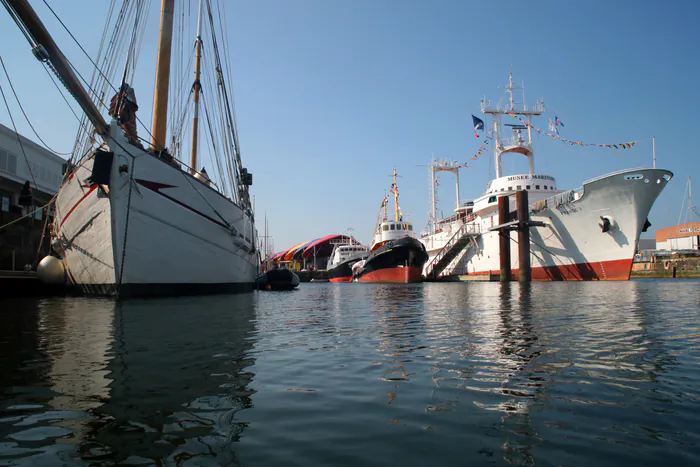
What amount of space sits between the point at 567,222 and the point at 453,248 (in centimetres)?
1519

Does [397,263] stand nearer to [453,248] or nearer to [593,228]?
[453,248]

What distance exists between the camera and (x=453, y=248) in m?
48.0

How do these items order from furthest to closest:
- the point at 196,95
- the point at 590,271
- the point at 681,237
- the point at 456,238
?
1. the point at 681,237
2. the point at 456,238
3. the point at 590,271
4. the point at 196,95

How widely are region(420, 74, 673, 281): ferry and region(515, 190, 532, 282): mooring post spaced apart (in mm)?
1050

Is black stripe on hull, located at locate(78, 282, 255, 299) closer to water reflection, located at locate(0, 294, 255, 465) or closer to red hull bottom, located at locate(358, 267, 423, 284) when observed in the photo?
water reflection, located at locate(0, 294, 255, 465)

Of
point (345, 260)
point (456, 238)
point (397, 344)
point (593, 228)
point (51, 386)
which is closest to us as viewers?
point (51, 386)

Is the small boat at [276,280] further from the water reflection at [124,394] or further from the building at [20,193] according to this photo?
the water reflection at [124,394]

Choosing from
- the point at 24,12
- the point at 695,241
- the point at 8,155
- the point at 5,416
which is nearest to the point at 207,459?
the point at 5,416

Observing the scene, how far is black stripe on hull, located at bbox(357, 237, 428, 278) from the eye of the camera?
140 ft

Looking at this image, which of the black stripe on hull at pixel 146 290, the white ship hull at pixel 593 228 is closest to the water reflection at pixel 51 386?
the black stripe on hull at pixel 146 290

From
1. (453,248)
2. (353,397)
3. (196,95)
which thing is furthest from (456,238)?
(353,397)

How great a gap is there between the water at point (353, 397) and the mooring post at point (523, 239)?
2739 cm

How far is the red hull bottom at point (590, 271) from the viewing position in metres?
32.1

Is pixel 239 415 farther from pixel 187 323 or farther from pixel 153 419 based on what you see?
pixel 187 323
